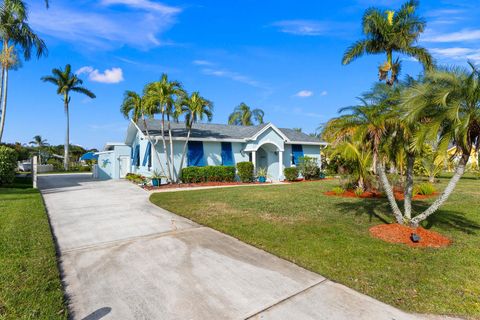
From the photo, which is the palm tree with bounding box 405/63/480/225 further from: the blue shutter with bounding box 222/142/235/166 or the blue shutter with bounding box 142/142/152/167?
the blue shutter with bounding box 142/142/152/167

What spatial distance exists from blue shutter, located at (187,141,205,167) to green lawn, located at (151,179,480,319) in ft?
27.8

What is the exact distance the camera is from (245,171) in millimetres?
18953

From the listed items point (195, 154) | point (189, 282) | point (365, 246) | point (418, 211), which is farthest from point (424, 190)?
point (195, 154)

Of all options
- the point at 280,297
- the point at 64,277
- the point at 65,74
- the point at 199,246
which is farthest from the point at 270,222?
the point at 65,74

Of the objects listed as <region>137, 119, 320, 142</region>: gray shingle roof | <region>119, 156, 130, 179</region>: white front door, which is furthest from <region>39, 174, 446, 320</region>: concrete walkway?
<region>119, 156, 130, 179</region>: white front door

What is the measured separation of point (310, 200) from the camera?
34.7ft

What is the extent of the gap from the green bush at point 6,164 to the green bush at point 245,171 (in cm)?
1344

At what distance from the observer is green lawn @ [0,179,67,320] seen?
3090mm

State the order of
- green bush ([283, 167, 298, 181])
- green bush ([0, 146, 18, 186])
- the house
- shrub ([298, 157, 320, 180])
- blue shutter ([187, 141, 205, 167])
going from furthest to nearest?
1. shrub ([298, 157, 320, 180])
2. green bush ([283, 167, 298, 181])
3. blue shutter ([187, 141, 205, 167])
4. the house
5. green bush ([0, 146, 18, 186])

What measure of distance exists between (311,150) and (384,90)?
18.1m

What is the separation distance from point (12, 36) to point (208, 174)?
658 inches

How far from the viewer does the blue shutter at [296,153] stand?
22.4 metres

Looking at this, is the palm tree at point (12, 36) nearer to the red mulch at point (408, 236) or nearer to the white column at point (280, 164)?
the white column at point (280, 164)

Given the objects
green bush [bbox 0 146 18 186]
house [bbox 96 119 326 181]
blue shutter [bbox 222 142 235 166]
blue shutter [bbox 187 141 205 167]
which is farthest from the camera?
blue shutter [bbox 222 142 235 166]
